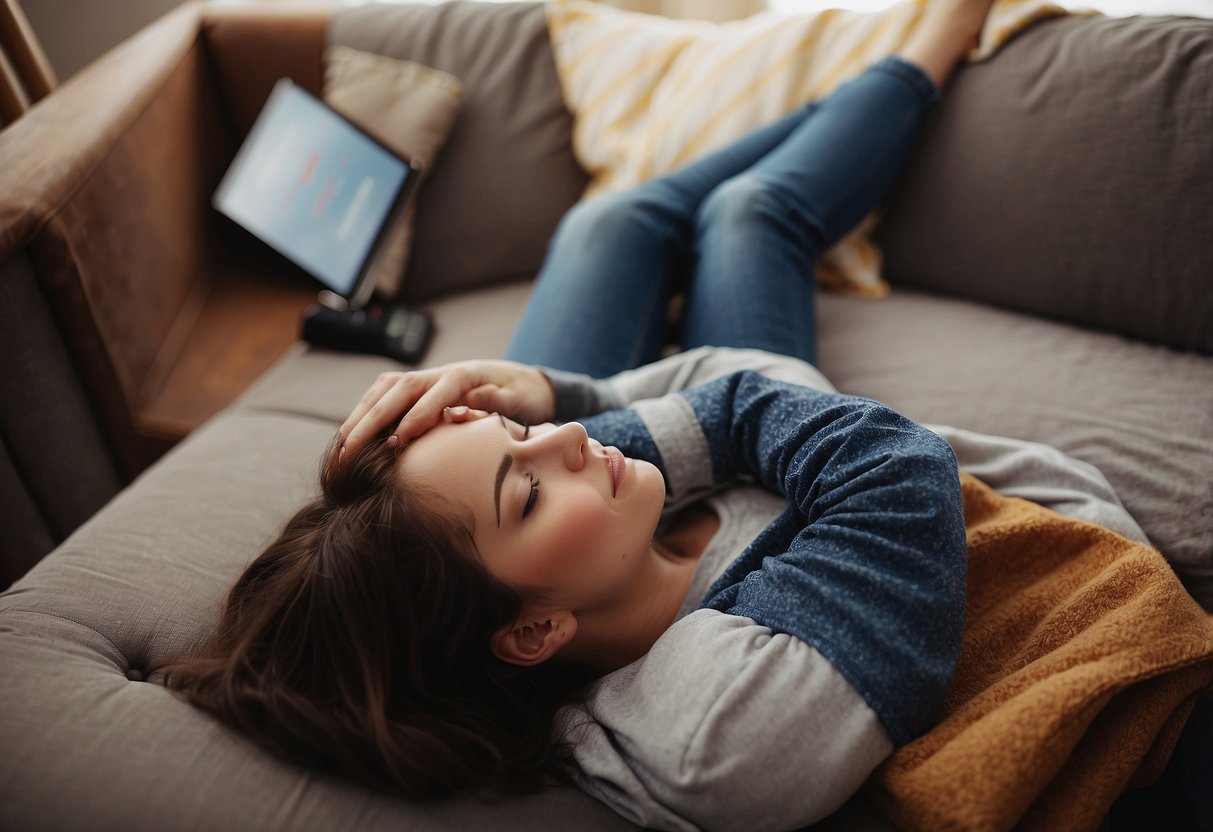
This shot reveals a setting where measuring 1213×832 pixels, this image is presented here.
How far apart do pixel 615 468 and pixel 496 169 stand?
3.18ft

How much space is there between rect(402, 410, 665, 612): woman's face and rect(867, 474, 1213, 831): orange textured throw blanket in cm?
29

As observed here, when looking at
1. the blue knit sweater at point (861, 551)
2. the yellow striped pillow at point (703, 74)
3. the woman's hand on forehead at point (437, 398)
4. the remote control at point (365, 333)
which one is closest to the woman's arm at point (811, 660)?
the blue knit sweater at point (861, 551)

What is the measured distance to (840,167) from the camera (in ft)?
3.95

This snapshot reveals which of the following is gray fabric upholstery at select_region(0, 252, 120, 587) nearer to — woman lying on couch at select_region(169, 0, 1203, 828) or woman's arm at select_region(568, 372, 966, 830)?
woman lying on couch at select_region(169, 0, 1203, 828)

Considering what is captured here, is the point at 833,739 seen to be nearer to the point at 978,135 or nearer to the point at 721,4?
the point at 978,135

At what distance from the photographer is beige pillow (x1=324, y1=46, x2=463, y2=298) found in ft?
4.93

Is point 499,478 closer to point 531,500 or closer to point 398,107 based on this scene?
point 531,500

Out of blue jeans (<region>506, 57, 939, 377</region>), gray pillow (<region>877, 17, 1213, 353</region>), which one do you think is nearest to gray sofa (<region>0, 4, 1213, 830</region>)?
gray pillow (<region>877, 17, 1213, 353</region>)

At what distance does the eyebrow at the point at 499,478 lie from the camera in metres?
0.71

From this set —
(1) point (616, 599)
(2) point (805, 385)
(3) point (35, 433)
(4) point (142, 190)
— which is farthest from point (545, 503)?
(4) point (142, 190)

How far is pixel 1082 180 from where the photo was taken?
1.12 m

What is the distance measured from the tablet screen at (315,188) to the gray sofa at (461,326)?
0.13m

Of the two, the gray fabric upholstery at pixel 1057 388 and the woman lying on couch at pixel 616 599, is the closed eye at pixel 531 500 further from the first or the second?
the gray fabric upholstery at pixel 1057 388

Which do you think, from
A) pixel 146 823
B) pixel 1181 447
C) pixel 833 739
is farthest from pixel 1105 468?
pixel 146 823
